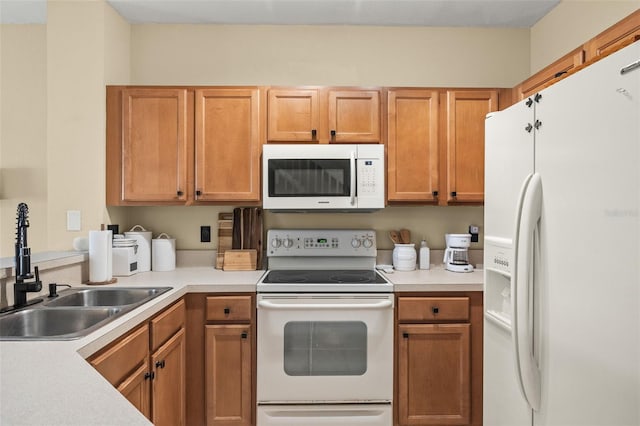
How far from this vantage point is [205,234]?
279cm

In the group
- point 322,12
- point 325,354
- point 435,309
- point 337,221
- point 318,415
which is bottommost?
point 318,415

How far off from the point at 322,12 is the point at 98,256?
6.80 feet

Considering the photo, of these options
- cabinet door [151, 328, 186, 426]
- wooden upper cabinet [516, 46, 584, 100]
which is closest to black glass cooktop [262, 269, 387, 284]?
cabinet door [151, 328, 186, 426]

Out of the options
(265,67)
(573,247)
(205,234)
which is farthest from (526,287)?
(265,67)

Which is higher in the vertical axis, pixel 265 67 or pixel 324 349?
pixel 265 67

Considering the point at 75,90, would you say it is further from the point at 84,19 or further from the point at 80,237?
the point at 80,237

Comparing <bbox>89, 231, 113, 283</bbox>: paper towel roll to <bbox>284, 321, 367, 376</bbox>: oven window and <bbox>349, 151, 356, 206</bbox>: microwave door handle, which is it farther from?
<bbox>349, 151, 356, 206</bbox>: microwave door handle

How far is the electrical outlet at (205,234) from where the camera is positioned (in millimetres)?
2791

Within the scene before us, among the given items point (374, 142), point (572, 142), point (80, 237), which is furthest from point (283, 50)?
point (572, 142)

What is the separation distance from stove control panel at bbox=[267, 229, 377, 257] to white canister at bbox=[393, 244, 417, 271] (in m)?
0.17

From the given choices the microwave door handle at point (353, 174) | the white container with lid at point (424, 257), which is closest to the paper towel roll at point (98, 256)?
the microwave door handle at point (353, 174)

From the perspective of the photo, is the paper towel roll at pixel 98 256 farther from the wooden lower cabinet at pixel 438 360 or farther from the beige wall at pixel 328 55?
the wooden lower cabinet at pixel 438 360

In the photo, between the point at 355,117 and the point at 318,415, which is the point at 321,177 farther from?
the point at 318,415

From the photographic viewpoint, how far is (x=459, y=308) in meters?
2.17
